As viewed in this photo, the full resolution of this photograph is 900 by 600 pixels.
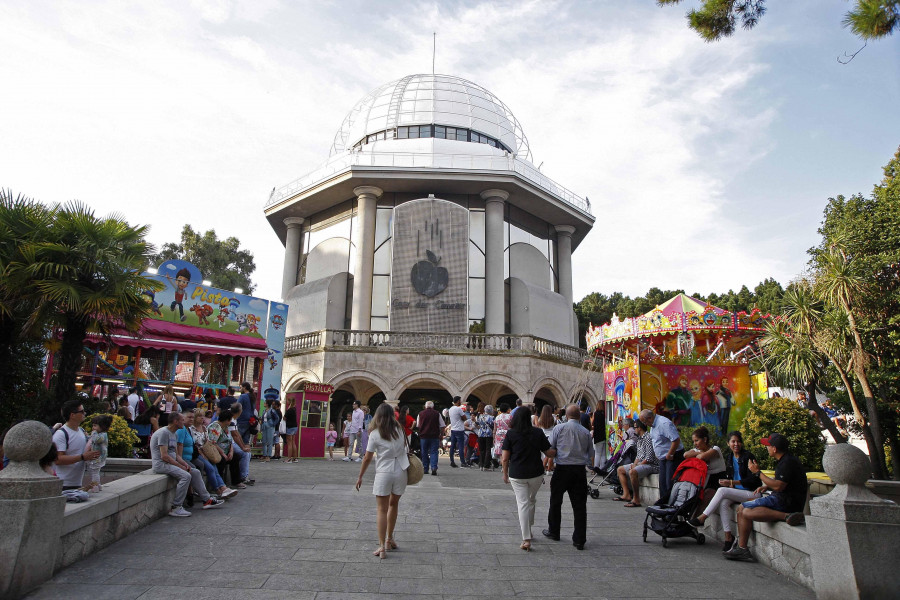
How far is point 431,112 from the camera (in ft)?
104

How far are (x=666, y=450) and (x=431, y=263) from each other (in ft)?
59.4

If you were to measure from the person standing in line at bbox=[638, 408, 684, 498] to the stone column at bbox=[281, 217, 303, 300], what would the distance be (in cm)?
2442

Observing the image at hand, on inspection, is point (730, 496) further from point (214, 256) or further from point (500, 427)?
point (214, 256)

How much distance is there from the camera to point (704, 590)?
4.87 metres

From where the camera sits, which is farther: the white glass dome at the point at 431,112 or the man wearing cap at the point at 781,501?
the white glass dome at the point at 431,112

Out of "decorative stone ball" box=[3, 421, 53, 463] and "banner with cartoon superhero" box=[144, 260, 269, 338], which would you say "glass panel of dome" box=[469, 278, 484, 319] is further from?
"decorative stone ball" box=[3, 421, 53, 463]

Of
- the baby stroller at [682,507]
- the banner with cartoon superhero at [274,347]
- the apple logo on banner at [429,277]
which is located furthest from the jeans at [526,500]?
the apple logo on banner at [429,277]

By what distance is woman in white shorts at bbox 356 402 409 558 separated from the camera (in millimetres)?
5625

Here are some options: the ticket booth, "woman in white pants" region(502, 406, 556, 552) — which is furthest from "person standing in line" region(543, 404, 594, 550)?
the ticket booth

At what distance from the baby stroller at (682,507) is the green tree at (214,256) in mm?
37098

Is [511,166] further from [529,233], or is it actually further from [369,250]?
[369,250]

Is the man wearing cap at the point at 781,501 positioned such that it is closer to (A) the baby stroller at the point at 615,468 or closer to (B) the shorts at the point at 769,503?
(B) the shorts at the point at 769,503

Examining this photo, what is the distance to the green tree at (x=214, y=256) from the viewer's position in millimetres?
39938

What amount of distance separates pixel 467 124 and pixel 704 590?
96.6 ft
